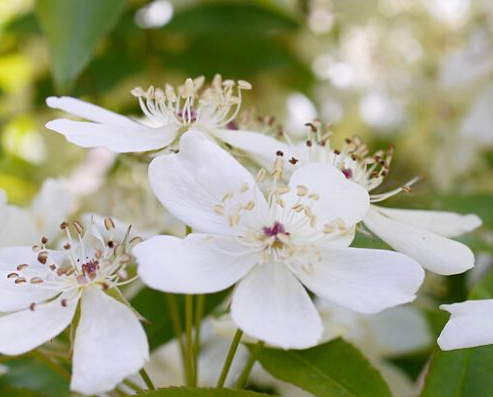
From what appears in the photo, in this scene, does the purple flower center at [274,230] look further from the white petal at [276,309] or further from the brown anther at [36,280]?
the brown anther at [36,280]

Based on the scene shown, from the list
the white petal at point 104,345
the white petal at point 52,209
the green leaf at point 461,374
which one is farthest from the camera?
the white petal at point 52,209

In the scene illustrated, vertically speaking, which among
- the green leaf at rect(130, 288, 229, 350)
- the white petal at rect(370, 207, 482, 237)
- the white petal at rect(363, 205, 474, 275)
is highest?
the white petal at rect(363, 205, 474, 275)

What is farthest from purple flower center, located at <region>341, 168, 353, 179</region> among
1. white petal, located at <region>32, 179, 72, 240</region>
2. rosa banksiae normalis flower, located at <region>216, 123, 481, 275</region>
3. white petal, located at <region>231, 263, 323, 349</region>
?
white petal, located at <region>32, 179, 72, 240</region>

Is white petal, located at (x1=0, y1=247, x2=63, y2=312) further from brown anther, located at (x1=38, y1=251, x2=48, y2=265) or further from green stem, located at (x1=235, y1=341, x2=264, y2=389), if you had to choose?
green stem, located at (x1=235, y1=341, x2=264, y2=389)

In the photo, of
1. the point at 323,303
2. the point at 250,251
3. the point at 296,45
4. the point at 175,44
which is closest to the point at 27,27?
the point at 175,44

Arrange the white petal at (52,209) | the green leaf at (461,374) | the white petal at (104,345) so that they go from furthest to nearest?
the white petal at (52,209) → the green leaf at (461,374) → the white petal at (104,345)

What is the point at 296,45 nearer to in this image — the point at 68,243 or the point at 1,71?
the point at 1,71

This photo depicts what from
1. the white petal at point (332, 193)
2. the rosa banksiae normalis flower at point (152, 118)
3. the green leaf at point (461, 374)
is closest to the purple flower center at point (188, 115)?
the rosa banksiae normalis flower at point (152, 118)
